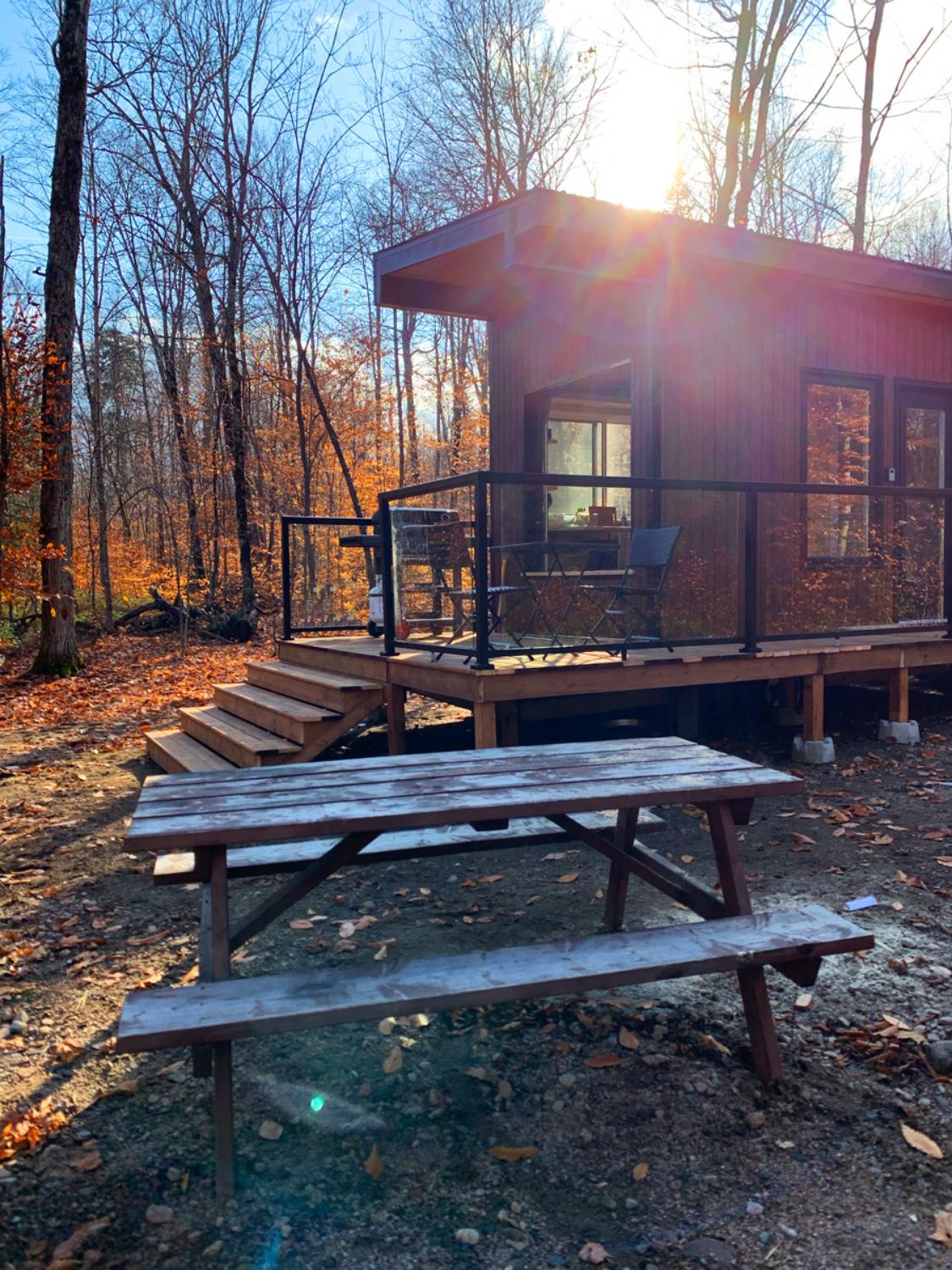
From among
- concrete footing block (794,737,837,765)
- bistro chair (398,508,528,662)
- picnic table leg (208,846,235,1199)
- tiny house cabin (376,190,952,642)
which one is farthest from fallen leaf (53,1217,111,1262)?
concrete footing block (794,737,837,765)

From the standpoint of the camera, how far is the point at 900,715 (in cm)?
662

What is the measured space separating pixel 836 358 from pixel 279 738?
232 inches

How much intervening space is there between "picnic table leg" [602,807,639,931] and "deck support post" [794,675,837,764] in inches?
124

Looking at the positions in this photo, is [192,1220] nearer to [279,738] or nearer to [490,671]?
[490,671]

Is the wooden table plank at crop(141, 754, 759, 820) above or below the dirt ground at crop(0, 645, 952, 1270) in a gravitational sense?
above

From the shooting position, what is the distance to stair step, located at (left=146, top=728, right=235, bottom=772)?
5594 millimetres

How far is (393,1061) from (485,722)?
2599mm

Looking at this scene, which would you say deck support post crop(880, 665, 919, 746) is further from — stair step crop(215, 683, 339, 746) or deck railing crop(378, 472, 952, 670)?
stair step crop(215, 683, 339, 746)

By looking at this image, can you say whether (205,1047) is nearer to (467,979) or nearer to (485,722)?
(467,979)

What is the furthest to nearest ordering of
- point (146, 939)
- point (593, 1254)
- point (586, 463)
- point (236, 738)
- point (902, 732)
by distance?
1. point (586, 463)
2. point (902, 732)
3. point (236, 738)
4. point (146, 939)
5. point (593, 1254)

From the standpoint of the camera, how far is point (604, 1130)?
7.49ft

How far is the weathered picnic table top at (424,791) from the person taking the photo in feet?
7.13

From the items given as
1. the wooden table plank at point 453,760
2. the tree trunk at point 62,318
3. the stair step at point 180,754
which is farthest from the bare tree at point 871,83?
the wooden table plank at point 453,760

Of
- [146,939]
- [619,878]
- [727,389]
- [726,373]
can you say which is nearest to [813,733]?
[727,389]
